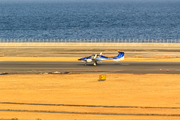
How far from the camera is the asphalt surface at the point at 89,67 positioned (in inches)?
2410

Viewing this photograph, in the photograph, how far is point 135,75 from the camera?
189 ft

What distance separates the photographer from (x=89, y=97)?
43344mm

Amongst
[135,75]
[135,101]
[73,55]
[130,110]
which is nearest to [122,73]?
[135,75]

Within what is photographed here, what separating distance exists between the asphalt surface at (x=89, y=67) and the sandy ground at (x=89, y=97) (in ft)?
13.5

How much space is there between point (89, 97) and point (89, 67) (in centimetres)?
2293

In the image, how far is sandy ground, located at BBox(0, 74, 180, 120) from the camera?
119 ft

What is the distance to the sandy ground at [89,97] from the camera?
36.4m

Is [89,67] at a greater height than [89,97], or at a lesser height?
greater

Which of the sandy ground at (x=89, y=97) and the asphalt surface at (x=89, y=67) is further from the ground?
the asphalt surface at (x=89, y=67)

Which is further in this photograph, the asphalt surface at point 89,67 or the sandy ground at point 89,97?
the asphalt surface at point 89,67

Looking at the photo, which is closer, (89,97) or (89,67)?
(89,97)

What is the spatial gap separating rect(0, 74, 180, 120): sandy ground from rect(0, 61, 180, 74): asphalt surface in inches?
162

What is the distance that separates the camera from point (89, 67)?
65938 mm

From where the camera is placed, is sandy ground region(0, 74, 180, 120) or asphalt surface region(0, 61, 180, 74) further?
asphalt surface region(0, 61, 180, 74)
